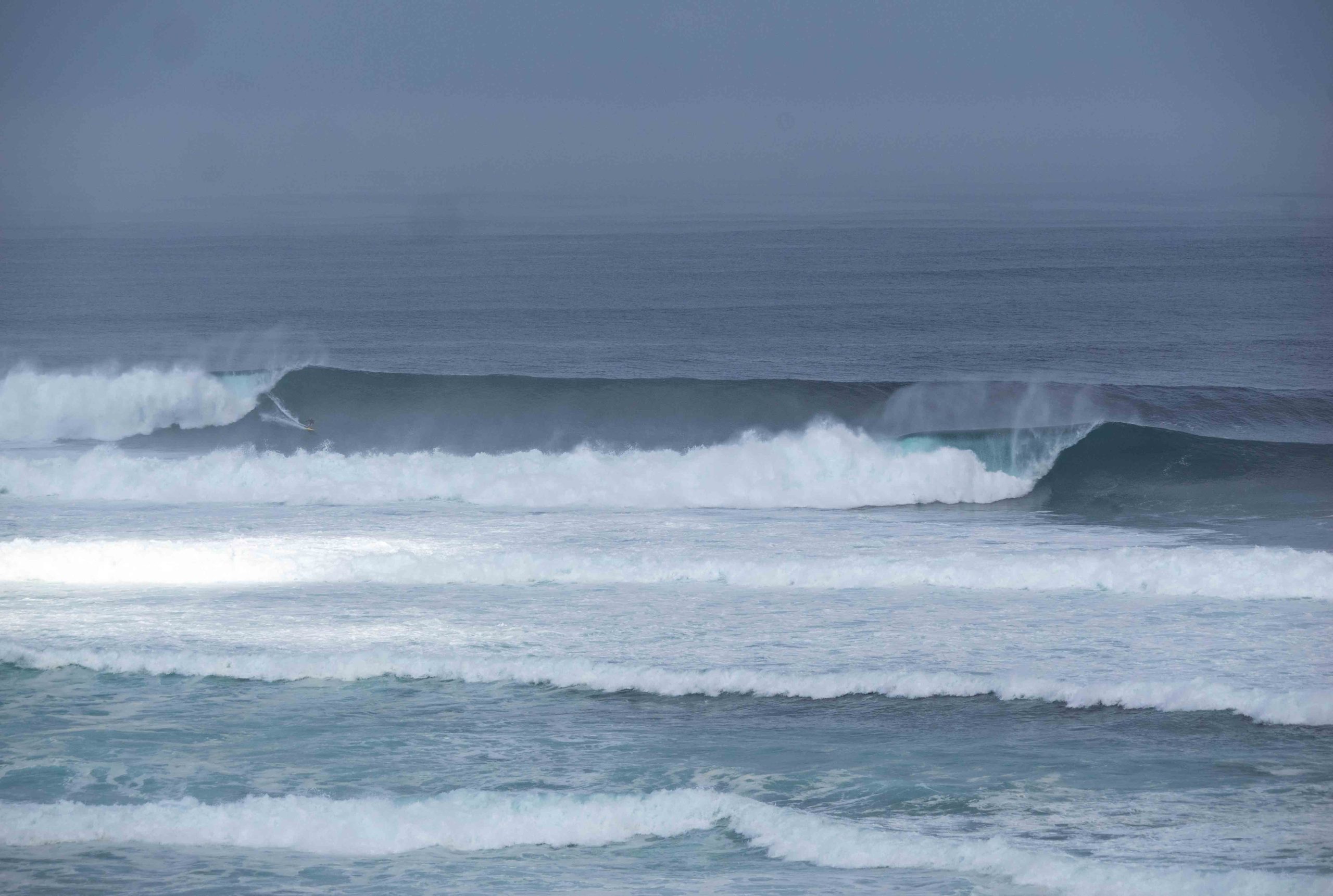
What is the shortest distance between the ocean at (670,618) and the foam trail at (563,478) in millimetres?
67

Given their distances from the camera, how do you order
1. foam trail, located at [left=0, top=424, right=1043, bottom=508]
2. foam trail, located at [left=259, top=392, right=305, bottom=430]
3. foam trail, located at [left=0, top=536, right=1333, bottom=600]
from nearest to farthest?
foam trail, located at [left=0, top=536, right=1333, bottom=600]
foam trail, located at [left=0, top=424, right=1043, bottom=508]
foam trail, located at [left=259, top=392, right=305, bottom=430]

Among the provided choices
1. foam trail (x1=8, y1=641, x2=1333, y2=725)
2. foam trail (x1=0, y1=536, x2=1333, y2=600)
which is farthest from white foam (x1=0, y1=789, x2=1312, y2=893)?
foam trail (x1=0, y1=536, x2=1333, y2=600)

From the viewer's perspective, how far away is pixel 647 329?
3192 cm

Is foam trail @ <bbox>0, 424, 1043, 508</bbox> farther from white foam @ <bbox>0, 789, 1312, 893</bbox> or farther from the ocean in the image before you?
white foam @ <bbox>0, 789, 1312, 893</bbox>

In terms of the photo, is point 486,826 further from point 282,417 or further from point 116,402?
point 116,402

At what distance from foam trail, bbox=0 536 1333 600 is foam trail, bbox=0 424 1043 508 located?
2.84m

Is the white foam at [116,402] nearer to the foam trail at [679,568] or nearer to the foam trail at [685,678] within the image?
the foam trail at [679,568]

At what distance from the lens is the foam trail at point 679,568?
11555mm


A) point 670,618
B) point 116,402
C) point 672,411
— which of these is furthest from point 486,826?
point 116,402

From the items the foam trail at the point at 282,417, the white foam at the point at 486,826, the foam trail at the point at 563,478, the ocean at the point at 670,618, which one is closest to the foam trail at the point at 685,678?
the ocean at the point at 670,618

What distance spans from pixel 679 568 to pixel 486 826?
17.7 feet

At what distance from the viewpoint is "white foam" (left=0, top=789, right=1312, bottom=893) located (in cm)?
666

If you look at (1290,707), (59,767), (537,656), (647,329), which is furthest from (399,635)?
(647,329)

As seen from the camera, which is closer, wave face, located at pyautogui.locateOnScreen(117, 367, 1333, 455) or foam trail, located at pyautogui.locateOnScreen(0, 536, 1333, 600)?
foam trail, located at pyautogui.locateOnScreen(0, 536, 1333, 600)
